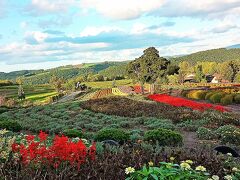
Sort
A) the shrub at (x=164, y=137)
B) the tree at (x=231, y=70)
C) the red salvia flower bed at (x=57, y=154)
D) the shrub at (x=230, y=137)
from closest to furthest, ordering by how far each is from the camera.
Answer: the red salvia flower bed at (x=57, y=154), the shrub at (x=164, y=137), the shrub at (x=230, y=137), the tree at (x=231, y=70)

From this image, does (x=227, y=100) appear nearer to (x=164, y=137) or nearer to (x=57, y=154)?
(x=164, y=137)

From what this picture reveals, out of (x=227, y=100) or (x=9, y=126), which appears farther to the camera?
(x=227, y=100)

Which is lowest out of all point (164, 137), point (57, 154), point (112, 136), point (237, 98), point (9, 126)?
point (237, 98)

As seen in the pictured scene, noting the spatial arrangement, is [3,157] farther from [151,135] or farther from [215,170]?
[151,135]

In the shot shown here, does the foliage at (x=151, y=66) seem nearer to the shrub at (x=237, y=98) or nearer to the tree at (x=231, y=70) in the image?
the shrub at (x=237, y=98)

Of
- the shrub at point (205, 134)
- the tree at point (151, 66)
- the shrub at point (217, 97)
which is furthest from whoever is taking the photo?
the tree at point (151, 66)

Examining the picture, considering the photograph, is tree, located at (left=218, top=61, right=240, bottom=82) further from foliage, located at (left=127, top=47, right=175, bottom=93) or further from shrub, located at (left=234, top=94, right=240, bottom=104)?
shrub, located at (left=234, top=94, right=240, bottom=104)

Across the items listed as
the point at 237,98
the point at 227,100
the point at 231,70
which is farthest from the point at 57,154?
the point at 231,70

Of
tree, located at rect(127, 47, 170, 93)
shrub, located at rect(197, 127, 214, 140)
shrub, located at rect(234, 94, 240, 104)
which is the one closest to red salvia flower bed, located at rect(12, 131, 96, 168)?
shrub, located at rect(197, 127, 214, 140)

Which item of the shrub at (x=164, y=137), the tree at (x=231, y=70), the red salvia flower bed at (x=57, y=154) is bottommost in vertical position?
the tree at (x=231, y=70)

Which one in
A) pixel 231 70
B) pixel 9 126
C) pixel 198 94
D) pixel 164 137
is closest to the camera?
pixel 164 137

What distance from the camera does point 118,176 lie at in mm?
4754

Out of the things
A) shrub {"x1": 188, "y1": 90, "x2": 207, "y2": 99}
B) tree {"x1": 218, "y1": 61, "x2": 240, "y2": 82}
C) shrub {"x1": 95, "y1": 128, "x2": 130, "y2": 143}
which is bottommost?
tree {"x1": 218, "y1": 61, "x2": 240, "y2": 82}

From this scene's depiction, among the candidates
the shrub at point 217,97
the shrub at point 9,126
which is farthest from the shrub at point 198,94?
the shrub at point 9,126
